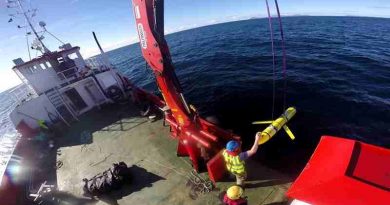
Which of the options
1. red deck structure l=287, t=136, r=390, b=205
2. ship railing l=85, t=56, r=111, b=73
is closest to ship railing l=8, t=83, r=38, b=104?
ship railing l=85, t=56, r=111, b=73

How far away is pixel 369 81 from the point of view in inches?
757

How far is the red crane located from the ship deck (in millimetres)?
1048

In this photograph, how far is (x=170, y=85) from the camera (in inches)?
291

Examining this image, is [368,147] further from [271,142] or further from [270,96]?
[270,96]

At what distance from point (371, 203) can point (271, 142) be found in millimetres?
8711

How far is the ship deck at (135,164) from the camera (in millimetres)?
7703

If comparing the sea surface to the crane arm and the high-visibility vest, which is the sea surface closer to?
the high-visibility vest

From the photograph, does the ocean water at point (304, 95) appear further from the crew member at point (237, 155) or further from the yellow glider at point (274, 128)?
the crew member at point (237, 155)

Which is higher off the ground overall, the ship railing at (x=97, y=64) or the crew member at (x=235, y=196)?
the ship railing at (x=97, y=64)

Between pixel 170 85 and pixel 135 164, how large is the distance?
4.66 m

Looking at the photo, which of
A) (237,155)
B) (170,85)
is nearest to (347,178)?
(237,155)

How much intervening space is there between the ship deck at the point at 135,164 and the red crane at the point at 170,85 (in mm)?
1048

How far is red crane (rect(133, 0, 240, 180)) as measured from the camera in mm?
6508

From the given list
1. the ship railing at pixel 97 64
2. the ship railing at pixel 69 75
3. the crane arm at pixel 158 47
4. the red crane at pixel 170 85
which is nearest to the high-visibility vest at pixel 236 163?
the red crane at pixel 170 85
